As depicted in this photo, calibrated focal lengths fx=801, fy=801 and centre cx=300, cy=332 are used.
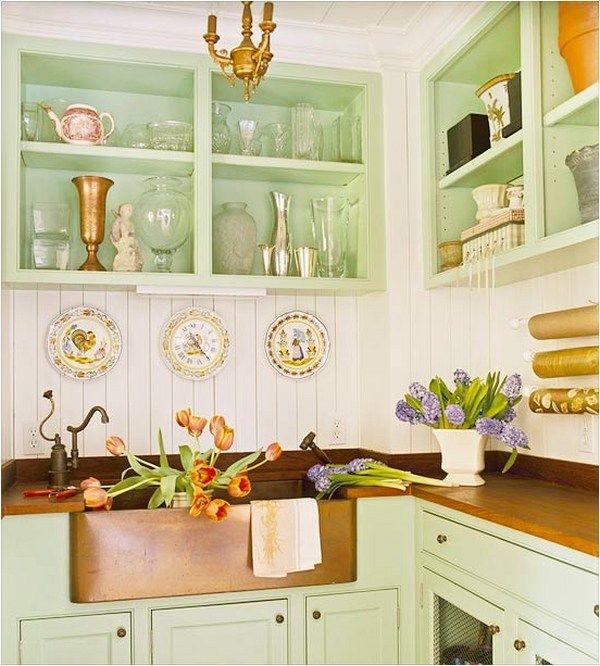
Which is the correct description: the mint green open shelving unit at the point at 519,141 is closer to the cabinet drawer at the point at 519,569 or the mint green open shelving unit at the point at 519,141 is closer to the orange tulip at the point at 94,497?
the cabinet drawer at the point at 519,569

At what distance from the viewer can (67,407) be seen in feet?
9.80

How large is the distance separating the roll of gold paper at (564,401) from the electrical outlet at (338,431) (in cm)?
86

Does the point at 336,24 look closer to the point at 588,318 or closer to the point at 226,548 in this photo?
the point at 588,318

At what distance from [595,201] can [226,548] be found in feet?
4.72

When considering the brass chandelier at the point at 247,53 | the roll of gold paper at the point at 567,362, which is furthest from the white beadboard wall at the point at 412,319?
the brass chandelier at the point at 247,53

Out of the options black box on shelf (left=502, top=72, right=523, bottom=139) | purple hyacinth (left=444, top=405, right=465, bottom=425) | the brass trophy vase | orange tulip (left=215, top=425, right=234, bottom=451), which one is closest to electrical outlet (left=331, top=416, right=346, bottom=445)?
purple hyacinth (left=444, top=405, right=465, bottom=425)

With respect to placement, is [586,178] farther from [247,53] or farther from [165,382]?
[165,382]

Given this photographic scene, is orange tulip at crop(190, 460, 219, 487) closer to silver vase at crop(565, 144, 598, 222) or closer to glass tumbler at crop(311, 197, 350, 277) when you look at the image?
glass tumbler at crop(311, 197, 350, 277)

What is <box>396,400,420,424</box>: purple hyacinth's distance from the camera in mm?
2689

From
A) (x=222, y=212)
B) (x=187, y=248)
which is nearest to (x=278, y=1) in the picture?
(x=222, y=212)

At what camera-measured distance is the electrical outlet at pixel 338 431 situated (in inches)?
127

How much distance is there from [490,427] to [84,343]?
1.51 meters

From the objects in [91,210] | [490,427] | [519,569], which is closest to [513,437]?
[490,427]

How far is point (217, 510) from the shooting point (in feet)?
7.55
